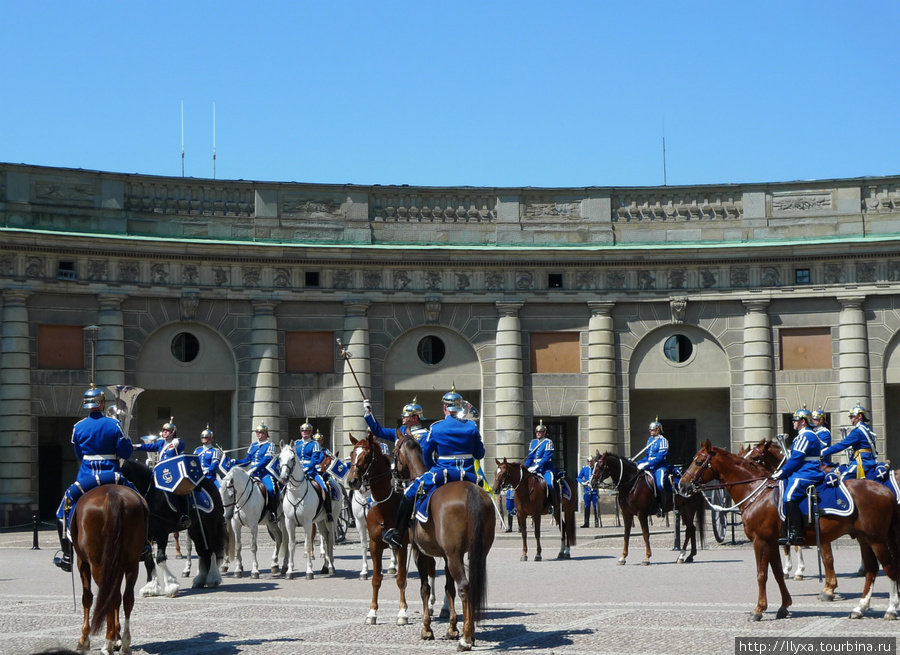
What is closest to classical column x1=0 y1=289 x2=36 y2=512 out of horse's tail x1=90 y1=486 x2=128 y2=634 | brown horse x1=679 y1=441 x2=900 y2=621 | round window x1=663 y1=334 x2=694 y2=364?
round window x1=663 y1=334 x2=694 y2=364

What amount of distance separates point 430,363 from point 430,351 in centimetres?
42

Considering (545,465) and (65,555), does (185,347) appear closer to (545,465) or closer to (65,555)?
(545,465)

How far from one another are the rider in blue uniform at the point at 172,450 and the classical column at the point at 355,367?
17918mm

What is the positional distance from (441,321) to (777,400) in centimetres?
1151

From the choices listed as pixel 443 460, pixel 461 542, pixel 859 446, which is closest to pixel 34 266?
pixel 443 460

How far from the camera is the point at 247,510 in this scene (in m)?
23.8

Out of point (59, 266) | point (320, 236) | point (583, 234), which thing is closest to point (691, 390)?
point (583, 234)

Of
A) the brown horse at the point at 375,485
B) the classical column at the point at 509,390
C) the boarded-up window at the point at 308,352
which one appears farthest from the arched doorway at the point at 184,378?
the brown horse at the point at 375,485

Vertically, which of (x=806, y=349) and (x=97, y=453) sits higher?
(x=806, y=349)

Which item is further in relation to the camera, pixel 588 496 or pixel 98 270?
pixel 98 270

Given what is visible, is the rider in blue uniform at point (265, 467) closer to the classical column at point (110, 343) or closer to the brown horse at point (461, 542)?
the brown horse at point (461, 542)

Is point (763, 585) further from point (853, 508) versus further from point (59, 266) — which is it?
point (59, 266)

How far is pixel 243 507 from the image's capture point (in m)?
23.7

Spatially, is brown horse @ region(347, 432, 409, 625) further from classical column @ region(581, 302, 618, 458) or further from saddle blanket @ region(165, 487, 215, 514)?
classical column @ region(581, 302, 618, 458)
